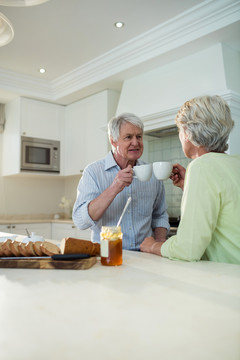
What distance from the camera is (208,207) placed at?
106 centimetres

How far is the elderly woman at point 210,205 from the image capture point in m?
1.06

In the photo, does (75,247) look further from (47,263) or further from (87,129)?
(87,129)

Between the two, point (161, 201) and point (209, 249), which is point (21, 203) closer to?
point (161, 201)

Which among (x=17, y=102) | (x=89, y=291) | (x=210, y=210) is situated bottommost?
(x=89, y=291)

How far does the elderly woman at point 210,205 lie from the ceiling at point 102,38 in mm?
1802

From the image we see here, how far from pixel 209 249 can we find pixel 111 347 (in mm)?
808

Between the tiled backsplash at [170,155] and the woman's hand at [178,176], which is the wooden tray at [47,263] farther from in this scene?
the tiled backsplash at [170,155]

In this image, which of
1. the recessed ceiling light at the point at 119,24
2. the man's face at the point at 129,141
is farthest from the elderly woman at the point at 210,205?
the recessed ceiling light at the point at 119,24

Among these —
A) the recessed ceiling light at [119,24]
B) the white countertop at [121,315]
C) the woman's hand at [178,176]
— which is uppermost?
the recessed ceiling light at [119,24]

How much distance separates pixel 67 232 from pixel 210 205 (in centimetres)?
331

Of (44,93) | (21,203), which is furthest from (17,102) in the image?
(21,203)

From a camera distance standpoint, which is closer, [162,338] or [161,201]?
[162,338]

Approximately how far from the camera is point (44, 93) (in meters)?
4.46

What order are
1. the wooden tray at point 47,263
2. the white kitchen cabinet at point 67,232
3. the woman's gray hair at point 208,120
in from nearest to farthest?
the wooden tray at point 47,263, the woman's gray hair at point 208,120, the white kitchen cabinet at point 67,232
